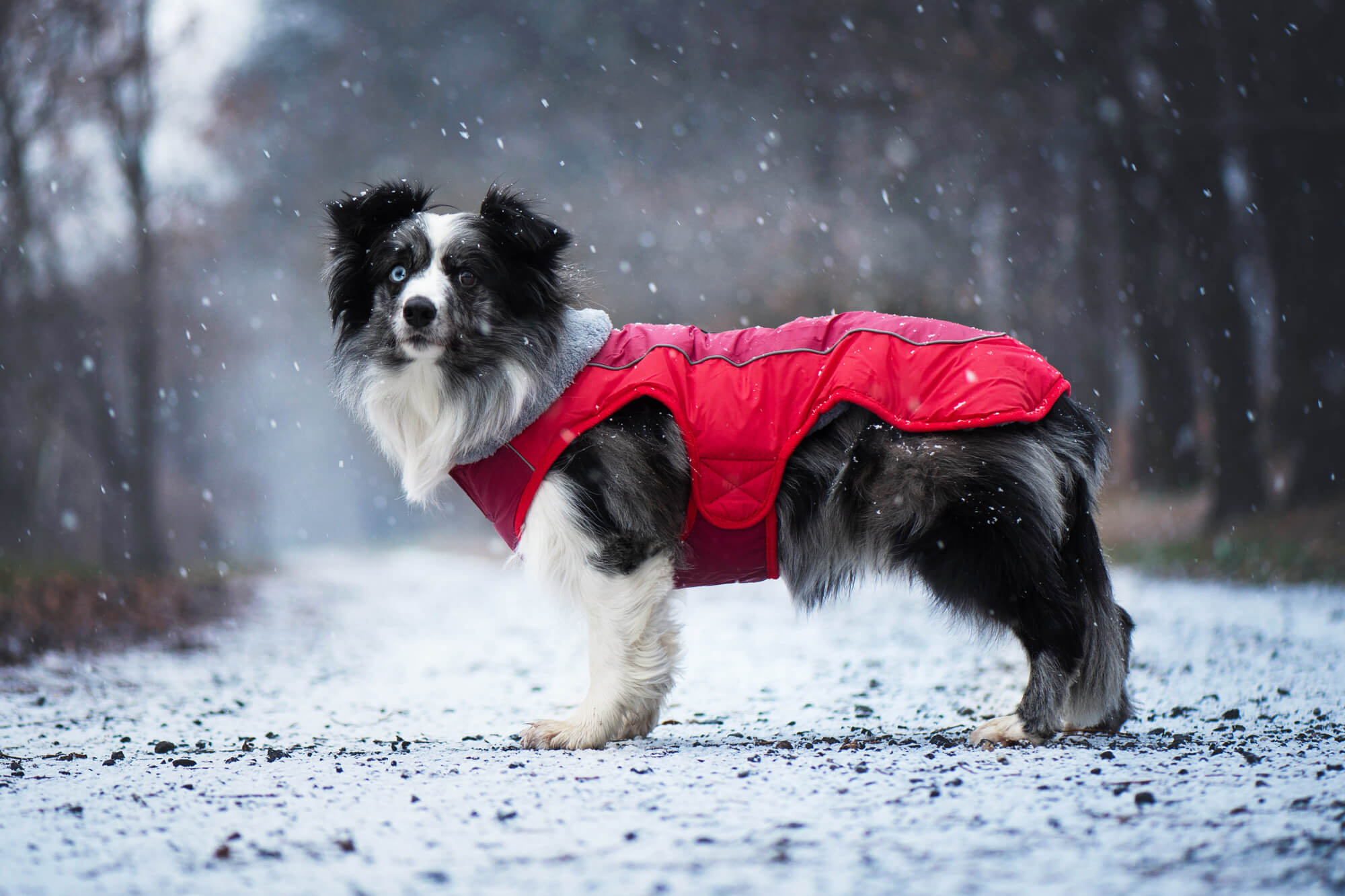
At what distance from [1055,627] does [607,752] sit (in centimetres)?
165

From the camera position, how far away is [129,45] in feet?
44.5

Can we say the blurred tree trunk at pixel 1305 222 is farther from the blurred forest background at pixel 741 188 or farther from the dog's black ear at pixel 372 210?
the dog's black ear at pixel 372 210

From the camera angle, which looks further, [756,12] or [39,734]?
[756,12]

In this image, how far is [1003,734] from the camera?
3.71m

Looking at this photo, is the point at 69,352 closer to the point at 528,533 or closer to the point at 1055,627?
the point at 528,533

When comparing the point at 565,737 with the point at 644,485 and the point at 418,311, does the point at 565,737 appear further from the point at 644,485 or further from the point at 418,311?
the point at 418,311

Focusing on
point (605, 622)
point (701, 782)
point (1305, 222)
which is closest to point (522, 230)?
point (605, 622)

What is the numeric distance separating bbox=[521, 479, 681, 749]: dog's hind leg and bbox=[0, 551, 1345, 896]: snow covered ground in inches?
7.7

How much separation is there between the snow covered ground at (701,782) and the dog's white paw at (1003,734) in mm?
90

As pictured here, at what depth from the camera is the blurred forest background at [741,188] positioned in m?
12.8

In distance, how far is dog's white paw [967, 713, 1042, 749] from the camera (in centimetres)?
367

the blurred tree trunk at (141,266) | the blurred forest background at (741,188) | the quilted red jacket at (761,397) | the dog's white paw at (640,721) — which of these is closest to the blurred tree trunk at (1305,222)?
the blurred forest background at (741,188)

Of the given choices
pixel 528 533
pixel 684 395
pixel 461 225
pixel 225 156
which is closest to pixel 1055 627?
pixel 684 395

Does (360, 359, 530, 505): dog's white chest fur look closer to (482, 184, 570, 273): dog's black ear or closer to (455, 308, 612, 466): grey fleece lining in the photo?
(455, 308, 612, 466): grey fleece lining
